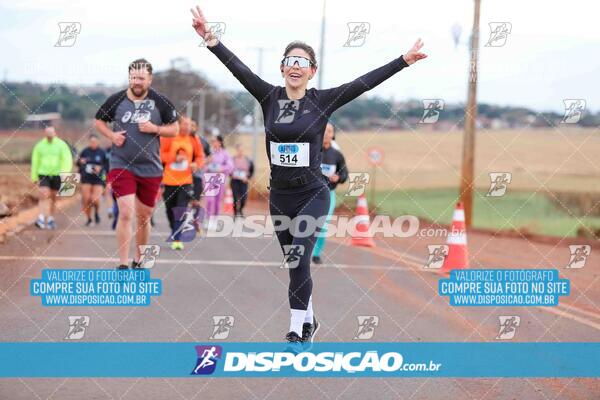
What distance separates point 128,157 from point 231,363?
359cm

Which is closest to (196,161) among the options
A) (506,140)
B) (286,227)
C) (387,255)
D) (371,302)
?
(387,255)

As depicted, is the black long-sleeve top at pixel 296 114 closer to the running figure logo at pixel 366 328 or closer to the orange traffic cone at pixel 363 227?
the running figure logo at pixel 366 328

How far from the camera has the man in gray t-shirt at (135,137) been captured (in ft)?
31.1

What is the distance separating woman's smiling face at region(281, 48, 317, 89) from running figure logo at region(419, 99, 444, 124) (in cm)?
226

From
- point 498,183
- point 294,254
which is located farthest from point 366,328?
point 498,183

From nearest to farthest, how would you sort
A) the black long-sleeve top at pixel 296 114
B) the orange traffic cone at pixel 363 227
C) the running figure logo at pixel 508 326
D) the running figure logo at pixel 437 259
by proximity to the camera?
the black long-sleeve top at pixel 296 114 < the running figure logo at pixel 508 326 < the running figure logo at pixel 437 259 < the orange traffic cone at pixel 363 227

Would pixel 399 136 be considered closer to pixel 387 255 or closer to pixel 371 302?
pixel 387 255

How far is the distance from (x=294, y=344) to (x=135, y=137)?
3.60 meters

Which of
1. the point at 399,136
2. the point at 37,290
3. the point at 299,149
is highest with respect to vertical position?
the point at 299,149

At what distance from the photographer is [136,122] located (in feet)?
31.3

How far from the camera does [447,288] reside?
36.2 feet

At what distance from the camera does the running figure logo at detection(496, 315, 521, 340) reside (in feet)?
29.9

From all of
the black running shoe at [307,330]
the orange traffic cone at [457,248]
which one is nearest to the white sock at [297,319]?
the black running shoe at [307,330]

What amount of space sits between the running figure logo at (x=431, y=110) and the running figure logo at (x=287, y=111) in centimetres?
232
